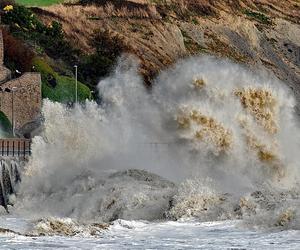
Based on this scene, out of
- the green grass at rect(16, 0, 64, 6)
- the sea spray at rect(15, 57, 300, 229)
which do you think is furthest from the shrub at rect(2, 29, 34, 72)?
the green grass at rect(16, 0, 64, 6)

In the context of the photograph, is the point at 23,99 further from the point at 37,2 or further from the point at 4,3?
the point at 37,2

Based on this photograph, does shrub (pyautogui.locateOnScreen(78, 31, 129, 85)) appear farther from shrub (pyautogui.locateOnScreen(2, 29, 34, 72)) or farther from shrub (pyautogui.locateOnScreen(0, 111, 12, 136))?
shrub (pyautogui.locateOnScreen(0, 111, 12, 136))

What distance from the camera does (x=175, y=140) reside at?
4069cm

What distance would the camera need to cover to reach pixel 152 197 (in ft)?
107

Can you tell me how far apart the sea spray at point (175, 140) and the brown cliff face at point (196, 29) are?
3527cm

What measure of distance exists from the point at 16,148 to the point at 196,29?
7080cm

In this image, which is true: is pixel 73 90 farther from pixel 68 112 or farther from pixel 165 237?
pixel 165 237

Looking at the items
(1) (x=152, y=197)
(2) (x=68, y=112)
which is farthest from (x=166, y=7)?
(1) (x=152, y=197)

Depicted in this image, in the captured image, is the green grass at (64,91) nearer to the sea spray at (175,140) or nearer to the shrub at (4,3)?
the sea spray at (175,140)

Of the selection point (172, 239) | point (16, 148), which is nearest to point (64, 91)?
point (16, 148)

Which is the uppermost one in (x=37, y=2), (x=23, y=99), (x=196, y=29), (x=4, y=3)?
(x=37, y=2)

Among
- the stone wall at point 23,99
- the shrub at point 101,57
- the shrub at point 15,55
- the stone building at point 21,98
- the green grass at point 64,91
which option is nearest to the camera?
the stone building at point 21,98

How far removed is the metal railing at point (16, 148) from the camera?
4144 centimetres

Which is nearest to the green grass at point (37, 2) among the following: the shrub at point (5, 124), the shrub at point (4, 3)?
the shrub at point (4, 3)
